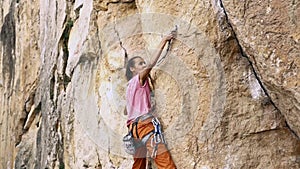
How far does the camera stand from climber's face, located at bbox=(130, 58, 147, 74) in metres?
6.92

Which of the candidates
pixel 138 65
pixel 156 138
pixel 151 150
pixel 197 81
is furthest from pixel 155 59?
pixel 151 150

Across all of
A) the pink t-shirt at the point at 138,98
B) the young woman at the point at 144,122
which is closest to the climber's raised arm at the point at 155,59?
the young woman at the point at 144,122

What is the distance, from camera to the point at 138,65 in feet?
23.0

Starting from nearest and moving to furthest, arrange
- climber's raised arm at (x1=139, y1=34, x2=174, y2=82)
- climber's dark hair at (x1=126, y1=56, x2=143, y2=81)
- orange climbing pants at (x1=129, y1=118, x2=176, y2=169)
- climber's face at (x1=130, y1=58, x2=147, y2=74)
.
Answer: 1. orange climbing pants at (x1=129, y1=118, x2=176, y2=169)
2. climber's raised arm at (x1=139, y1=34, x2=174, y2=82)
3. climber's face at (x1=130, y1=58, x2=147, y2=74)
4. climber's dark hair at (x1=126, y1=56, x2=143, y2=81)

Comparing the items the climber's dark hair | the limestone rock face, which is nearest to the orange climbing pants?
the limestone rock face

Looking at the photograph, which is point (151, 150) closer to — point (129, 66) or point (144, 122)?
point (144, 122)

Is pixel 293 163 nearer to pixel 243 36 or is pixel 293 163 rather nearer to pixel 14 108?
pixel 243 36

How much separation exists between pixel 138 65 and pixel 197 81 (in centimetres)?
95

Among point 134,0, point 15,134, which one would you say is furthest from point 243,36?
point 15,134

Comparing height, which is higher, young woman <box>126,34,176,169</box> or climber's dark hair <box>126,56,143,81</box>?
climber's dark hair <box>126,56,143,81</box>

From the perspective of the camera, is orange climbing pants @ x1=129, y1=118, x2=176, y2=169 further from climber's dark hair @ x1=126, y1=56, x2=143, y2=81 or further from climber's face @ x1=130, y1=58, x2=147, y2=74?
climber's dark hair @ x1=126, y1=56, x2=143, y2=81

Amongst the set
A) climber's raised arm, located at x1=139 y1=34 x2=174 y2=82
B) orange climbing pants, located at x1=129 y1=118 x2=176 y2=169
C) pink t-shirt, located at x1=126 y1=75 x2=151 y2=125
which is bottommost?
orange climbing pants, located at x1=129 y1=118 x2=176 y2=169

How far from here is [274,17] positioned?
227 inches

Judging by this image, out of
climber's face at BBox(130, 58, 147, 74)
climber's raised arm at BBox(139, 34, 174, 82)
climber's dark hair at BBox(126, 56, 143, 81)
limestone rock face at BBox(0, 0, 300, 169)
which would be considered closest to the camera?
limestone rock face at BBox(0, 0, 300, 169)
